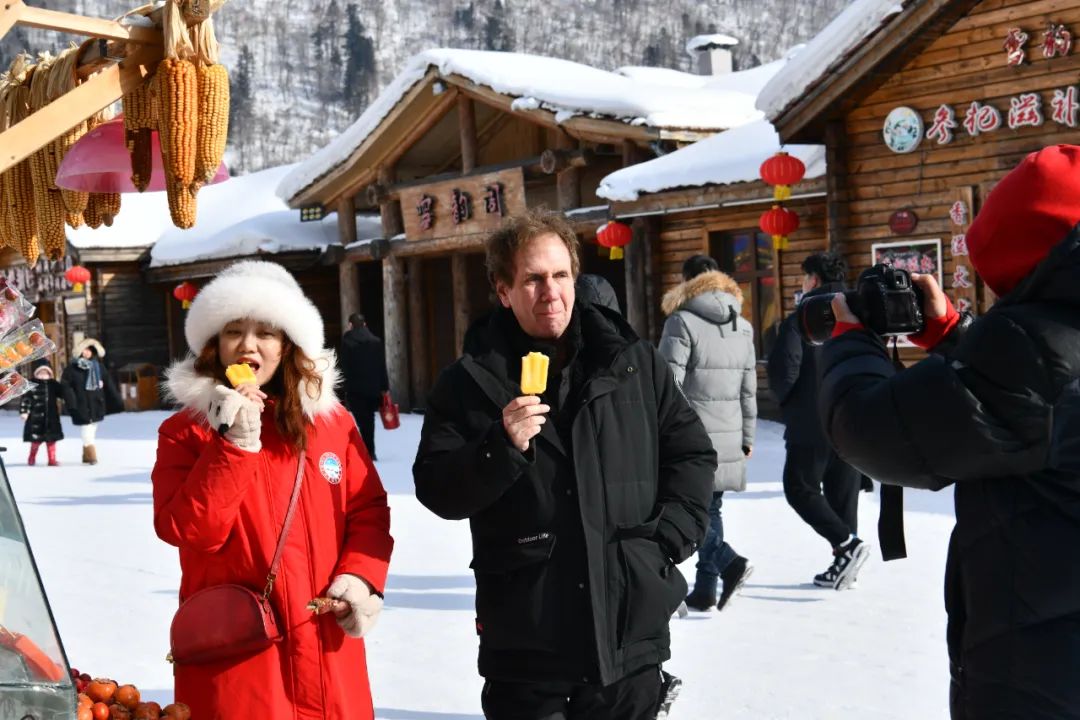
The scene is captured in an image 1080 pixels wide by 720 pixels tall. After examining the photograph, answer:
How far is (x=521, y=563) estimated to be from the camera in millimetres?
2740

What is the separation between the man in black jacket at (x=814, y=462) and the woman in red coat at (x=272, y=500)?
12.1ft

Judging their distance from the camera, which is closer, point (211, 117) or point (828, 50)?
point (211, 117)

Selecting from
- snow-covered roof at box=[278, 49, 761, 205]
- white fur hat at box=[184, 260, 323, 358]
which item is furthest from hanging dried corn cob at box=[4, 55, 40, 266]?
snow-covered roof at box=[278, 49, 761, 205]

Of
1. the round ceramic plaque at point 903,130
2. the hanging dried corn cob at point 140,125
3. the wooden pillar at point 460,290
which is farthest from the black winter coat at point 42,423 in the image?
the hanging dried corn cob at point 140,125

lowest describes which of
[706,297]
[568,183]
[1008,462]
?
[1008,462]

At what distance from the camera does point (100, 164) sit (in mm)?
3420

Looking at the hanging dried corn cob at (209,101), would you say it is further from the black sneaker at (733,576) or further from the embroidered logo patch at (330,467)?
the black sneaker at (733,576)

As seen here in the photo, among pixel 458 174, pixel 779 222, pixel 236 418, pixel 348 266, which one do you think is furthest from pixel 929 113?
pixel 348 266

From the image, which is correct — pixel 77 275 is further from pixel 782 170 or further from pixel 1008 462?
pixel 1008 462

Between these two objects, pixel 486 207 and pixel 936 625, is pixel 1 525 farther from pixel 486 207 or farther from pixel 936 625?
pixel 486 207

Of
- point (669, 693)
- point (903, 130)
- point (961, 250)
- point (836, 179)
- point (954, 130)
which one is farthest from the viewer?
point (836, 179)

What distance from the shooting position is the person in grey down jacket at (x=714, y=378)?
595 centimetres

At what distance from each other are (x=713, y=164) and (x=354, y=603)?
436 inches

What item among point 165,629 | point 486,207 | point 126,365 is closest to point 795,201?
point 486,207
